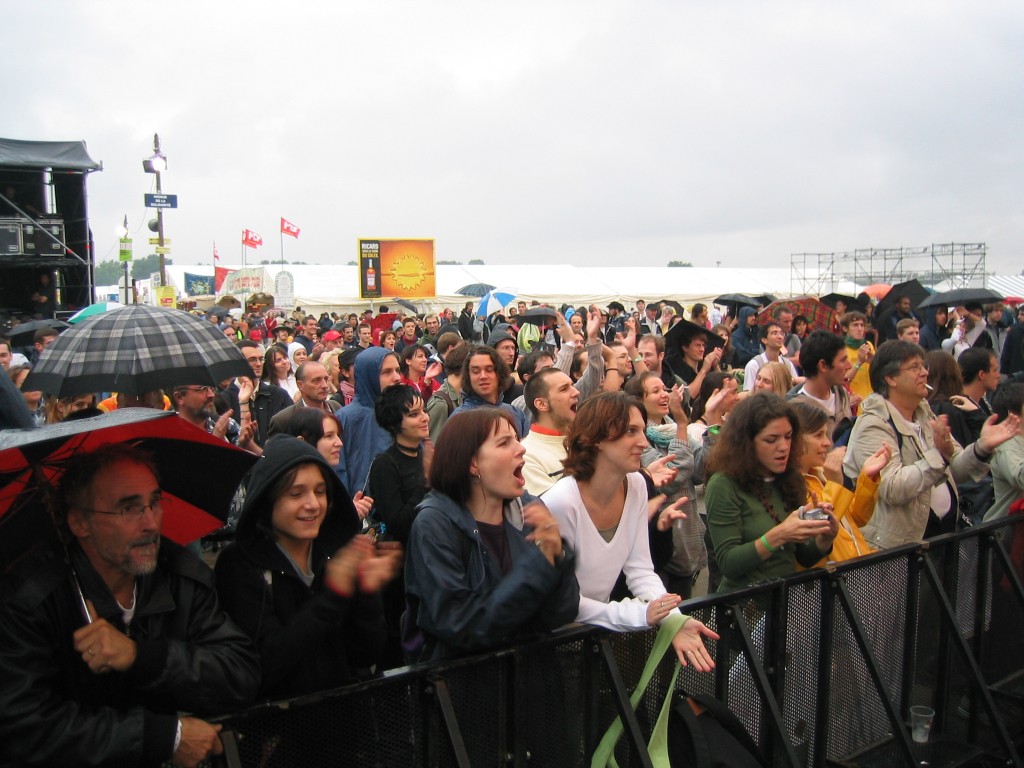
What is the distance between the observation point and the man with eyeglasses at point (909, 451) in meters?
4.44

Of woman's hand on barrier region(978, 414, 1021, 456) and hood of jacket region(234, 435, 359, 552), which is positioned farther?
woman's hand on barrier region(978, 414, 1021, 456)

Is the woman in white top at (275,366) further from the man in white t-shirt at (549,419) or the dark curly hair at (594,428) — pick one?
the dark curly hair at (594,428)

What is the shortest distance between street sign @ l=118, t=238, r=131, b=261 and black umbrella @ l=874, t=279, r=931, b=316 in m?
15.8

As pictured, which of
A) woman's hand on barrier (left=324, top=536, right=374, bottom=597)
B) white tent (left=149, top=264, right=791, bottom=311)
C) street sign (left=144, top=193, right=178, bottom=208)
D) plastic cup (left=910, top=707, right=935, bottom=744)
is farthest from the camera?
white tent (left=149, top=264, right=791, bottom=311)

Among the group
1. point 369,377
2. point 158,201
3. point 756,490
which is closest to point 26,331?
point 158,201

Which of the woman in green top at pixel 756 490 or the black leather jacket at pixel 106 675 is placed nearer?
the black leather jacket at pixel 106 675

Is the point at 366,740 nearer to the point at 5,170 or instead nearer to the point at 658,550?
the point at 658,550

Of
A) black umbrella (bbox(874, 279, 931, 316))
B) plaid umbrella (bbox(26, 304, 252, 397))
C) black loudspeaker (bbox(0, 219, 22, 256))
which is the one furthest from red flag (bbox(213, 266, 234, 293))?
plaid umbrella (bbox(26, 304, 252, 397))

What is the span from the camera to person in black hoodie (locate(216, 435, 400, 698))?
8.20ft

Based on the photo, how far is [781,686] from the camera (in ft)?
11.9

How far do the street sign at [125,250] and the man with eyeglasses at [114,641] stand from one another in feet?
60.9

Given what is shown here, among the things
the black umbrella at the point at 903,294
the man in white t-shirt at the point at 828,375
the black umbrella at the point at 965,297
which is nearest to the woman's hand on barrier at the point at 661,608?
the man in white t-shirt at the point at 828,375

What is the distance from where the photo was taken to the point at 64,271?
1609cm

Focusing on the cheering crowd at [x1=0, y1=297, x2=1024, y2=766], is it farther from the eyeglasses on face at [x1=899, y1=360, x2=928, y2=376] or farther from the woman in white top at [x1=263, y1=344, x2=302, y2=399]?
the woman in white top at [x1=263, y1=344, x2=302, y2=399]
